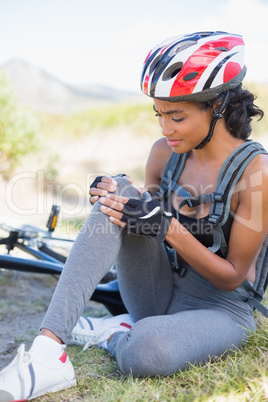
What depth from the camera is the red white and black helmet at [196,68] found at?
201 centimetres

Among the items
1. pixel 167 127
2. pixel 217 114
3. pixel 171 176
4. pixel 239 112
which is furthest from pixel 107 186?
pixel 239 112

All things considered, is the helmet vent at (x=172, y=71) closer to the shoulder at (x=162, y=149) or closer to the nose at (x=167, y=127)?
the nose at (x=167, y=127)

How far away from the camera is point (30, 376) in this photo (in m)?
1.62

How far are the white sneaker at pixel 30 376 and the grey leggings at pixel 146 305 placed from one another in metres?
0.11

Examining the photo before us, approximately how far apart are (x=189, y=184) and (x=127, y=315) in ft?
2.63

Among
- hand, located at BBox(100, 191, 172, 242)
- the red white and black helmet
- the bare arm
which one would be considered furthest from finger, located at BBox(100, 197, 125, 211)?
the red white and black helmet

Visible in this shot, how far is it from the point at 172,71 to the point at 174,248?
0.83m

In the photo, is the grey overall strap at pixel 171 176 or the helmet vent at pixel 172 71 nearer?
the helmet vent at pixel 172 71

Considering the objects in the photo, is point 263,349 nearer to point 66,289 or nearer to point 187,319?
point 187,319

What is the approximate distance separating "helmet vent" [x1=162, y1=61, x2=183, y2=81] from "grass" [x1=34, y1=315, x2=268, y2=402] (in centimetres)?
125

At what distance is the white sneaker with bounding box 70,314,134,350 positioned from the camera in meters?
2.32

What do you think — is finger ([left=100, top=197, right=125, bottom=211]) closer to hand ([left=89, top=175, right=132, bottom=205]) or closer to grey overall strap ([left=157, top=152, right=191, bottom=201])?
hand ([left=89, top=175, right=132, bottom=205])

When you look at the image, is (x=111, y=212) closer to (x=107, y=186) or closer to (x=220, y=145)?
(x=107, y=186)

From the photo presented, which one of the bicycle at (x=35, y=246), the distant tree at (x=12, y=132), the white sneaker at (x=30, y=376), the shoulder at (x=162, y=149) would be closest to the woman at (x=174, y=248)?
the white sneaker at (x=30, y=376)
